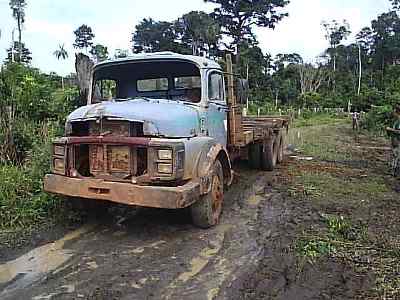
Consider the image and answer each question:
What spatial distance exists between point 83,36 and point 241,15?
1992 centimetres

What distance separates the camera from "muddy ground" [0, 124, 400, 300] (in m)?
4.48

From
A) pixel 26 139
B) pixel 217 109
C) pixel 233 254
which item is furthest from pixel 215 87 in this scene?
pixel 26 139

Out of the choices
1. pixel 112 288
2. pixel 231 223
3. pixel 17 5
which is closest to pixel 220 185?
pixel 231 223

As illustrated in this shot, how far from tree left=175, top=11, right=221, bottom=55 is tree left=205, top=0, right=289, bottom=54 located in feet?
5.05

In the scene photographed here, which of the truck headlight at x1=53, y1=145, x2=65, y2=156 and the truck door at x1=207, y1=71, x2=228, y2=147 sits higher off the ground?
the truck door at x1=207, y1=71, x2=228, y2=147

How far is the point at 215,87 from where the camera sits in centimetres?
747

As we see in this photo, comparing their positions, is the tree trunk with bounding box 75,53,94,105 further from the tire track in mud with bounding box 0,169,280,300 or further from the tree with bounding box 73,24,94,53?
the tree with bounding box 73,24,94,53

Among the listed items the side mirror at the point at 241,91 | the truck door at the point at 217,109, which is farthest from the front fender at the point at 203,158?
the side mirror at the point at 241,91

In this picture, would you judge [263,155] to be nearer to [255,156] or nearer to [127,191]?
[255,156]

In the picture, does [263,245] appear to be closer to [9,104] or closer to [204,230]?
[204,230]

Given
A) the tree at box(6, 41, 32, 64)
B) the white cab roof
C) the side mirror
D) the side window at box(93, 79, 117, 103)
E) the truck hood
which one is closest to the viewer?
the truck hood

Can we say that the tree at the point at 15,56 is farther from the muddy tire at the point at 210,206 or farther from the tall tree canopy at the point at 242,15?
the tall tree canopy at the point at 242,15

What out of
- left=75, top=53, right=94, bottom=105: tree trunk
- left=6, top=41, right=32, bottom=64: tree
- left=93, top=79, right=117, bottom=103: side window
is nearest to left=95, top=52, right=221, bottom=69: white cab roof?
left=93, top=79, right=117, bottom=103: side window

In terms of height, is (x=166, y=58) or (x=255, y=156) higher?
(x=166, y=58)
